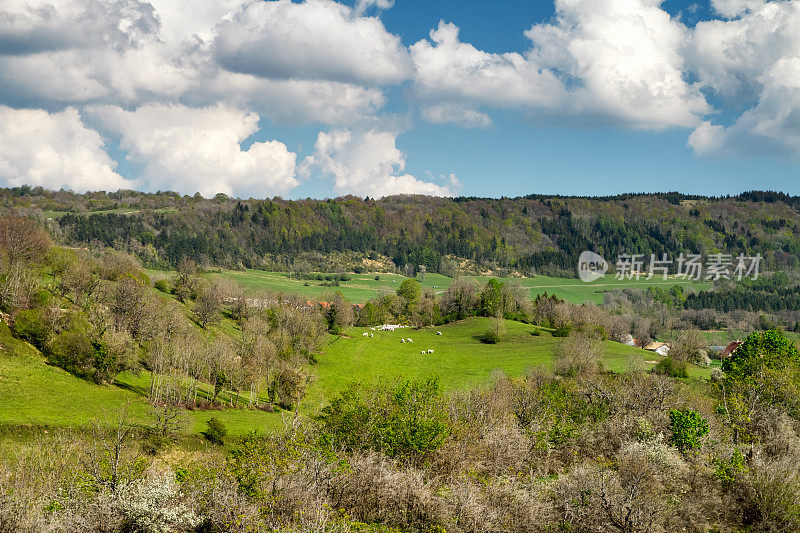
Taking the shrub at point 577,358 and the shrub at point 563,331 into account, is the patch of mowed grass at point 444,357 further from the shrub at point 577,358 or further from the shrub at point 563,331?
the shrub at point 577,358

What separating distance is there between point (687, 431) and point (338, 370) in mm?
74363

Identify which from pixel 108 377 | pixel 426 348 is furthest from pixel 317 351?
pixel 108 377

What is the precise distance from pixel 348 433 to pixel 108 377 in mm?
43978

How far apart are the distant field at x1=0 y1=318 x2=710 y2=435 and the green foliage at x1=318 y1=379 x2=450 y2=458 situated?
245 inches

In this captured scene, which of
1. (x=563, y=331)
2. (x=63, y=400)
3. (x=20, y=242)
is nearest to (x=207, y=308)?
(x=20, y=242)

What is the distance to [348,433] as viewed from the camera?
40500 mm

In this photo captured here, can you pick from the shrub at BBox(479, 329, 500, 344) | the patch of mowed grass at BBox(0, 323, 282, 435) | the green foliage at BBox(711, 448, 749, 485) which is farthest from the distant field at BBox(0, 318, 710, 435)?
the green foliage at BBox(711, 448, 749, 485)

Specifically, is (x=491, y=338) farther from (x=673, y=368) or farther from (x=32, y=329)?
(x=32, y=329)

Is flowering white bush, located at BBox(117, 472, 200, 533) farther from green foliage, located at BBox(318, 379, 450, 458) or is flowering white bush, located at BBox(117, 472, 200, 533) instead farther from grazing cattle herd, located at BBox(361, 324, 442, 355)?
grazing cattle herd, located at BBox(361, 324, 442, 355)

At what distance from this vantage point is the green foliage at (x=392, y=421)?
36.9 metres

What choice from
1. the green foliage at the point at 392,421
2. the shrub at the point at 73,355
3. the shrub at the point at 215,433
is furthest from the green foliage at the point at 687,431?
the shrub at the point at 73,355

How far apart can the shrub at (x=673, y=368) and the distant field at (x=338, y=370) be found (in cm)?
674

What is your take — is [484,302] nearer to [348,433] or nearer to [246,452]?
[348,433]

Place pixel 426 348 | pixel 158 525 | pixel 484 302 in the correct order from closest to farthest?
pixel 158 525 < pixel 426 348 < pixel 484 302
